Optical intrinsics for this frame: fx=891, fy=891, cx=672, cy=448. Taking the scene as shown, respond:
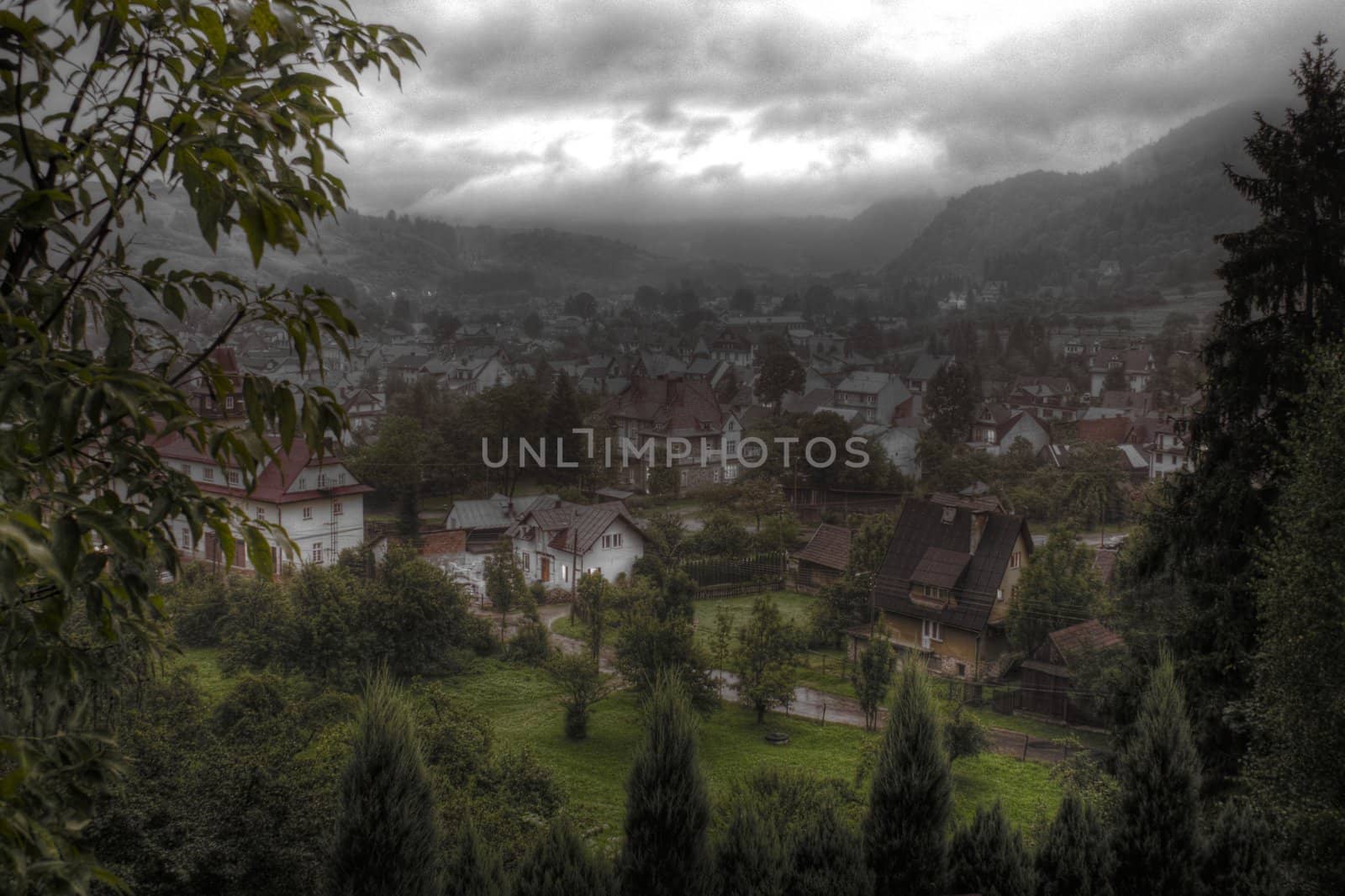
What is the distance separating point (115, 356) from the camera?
1480 millimetres

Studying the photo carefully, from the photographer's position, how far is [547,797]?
330 inches

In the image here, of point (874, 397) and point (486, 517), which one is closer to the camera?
point (486, 517)

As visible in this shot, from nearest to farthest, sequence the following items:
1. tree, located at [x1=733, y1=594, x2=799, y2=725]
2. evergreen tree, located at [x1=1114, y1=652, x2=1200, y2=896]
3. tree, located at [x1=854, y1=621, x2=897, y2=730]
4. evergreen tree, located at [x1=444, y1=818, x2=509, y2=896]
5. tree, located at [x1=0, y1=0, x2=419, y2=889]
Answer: tree, located at [x1=0, y1=0, x2=419, y2=889] < evergreen tree, located at [x1=444, y1=818, x2=509, y2=896] < evergreen tree, located at [x1=1114, y1=652, x2=1200, y2=896] < tree, located at [x1=733, y1=594, x2=799, y2=725] < tree, located at [x1=854, y1=621, x2=897, y2=730]

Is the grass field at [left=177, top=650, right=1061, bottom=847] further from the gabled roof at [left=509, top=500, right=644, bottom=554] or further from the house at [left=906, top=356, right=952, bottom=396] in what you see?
the house at [left=906, top=356, right=952, bottom=396]

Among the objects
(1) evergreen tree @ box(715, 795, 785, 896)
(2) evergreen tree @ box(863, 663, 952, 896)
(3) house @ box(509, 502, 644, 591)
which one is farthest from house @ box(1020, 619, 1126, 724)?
(1) evergreen tree @ box(715, 795, 785, 896)

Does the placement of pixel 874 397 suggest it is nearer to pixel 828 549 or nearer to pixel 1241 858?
pixel 828 549

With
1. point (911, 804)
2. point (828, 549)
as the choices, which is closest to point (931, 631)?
point (828, 549)

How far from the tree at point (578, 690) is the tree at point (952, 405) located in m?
16.5

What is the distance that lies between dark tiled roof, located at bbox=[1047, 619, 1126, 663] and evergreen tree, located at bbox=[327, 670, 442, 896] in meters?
12.1

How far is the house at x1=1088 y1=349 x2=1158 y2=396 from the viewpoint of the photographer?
1122 inches

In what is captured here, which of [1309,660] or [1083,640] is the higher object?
[1309,660]

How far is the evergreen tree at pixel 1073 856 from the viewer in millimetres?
5113

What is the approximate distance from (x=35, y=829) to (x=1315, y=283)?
9383mm

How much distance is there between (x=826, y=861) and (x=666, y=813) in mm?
953
